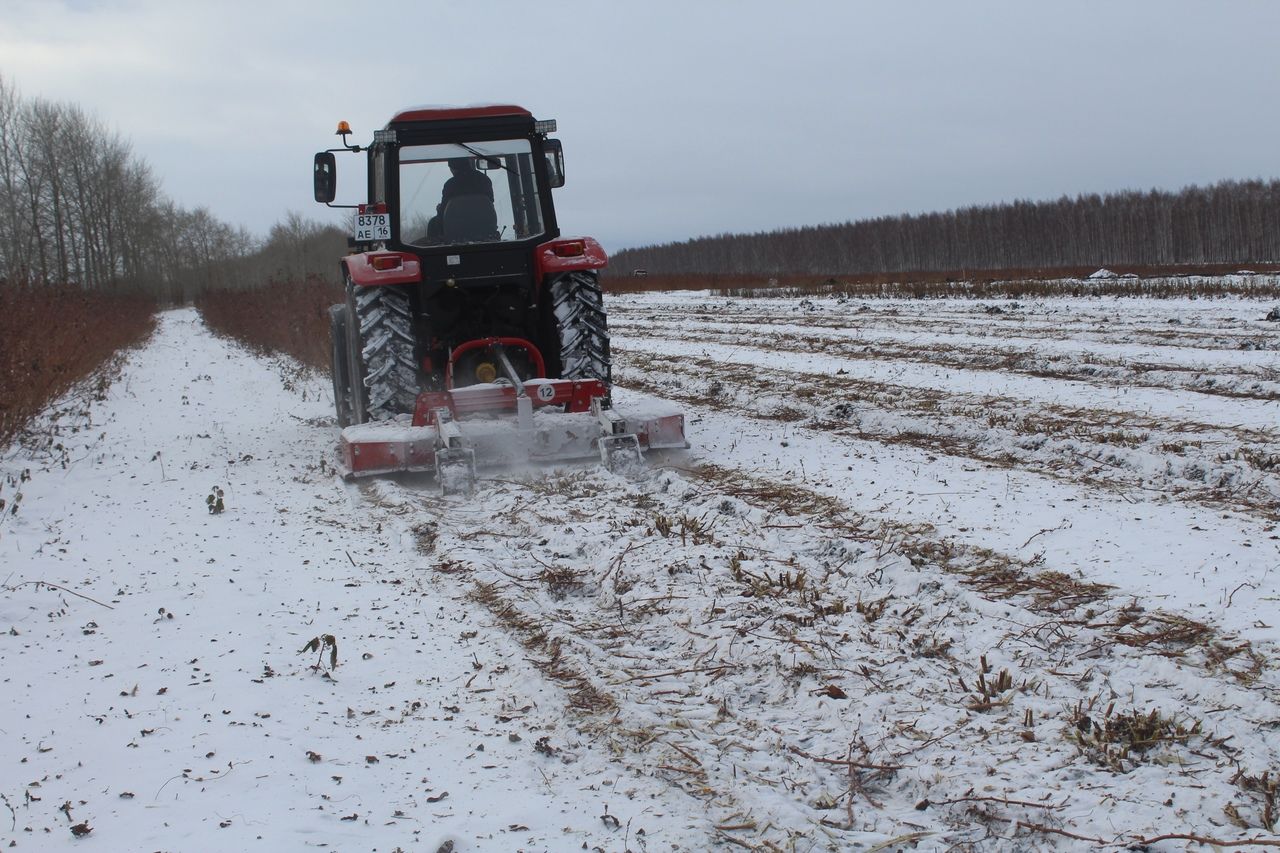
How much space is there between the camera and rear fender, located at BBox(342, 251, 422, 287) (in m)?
6.61

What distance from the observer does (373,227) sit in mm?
6887

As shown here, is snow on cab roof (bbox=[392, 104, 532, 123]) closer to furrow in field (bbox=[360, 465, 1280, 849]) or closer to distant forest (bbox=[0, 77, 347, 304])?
furrow in field (bbox=[360, 465, 1280, 849])

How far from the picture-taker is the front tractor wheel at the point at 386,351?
6.75 meters

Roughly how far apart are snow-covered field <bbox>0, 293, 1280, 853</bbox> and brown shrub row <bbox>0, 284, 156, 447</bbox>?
124 cm

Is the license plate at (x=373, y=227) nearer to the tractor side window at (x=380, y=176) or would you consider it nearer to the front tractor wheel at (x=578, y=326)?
the tractor side window at (x=380, y=176)

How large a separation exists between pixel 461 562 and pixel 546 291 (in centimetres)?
321

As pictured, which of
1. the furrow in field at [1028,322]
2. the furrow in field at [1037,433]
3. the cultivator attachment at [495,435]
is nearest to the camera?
the furrow in field at [1037,433]

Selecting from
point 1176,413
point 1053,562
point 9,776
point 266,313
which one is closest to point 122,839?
point 9,776

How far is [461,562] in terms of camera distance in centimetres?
440

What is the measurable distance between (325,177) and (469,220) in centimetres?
105

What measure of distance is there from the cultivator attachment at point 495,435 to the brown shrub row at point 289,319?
5.73 meters

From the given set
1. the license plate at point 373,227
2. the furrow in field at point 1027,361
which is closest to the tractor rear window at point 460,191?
the license plate at point 373,227

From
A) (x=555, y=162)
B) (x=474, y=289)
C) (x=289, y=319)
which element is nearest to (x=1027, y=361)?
(x=555, y=162)

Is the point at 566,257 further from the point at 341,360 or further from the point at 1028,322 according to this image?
the point at 1028,322
